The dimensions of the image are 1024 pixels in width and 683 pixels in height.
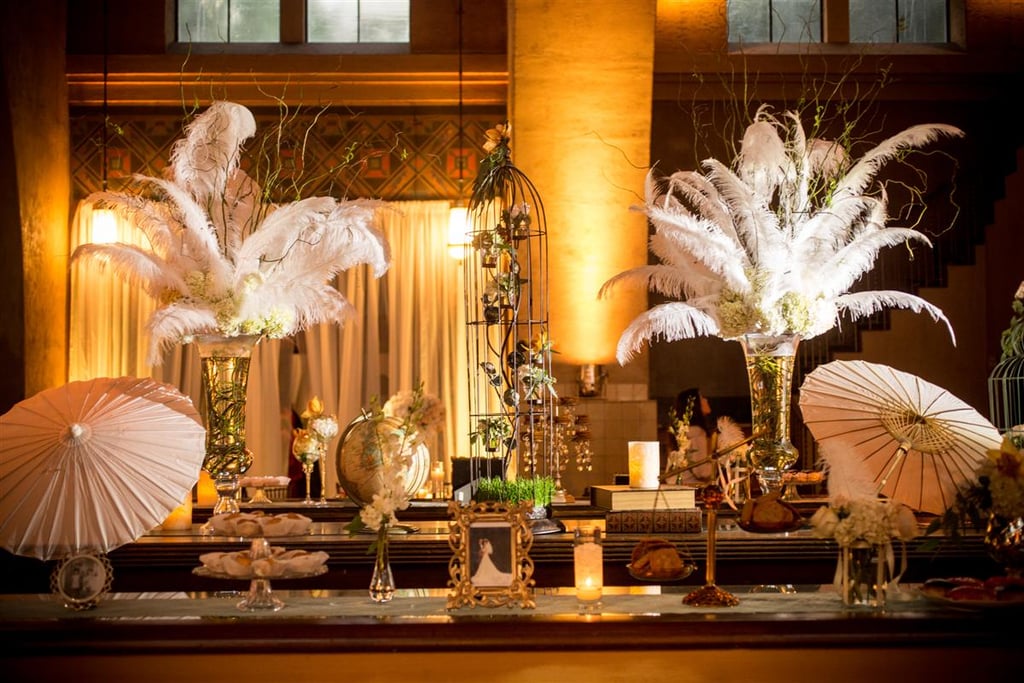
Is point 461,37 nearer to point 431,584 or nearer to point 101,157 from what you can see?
point 101,157

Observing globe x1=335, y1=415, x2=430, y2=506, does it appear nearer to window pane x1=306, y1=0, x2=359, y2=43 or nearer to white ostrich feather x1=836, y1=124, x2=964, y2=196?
white ostrich feather x1=836, y1=124, x2=964, y2=196

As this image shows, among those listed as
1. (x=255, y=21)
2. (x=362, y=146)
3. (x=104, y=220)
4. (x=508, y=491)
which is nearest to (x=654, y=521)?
(x=508, y=491)

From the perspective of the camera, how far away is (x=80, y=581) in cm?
337

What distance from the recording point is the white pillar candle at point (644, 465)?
15.5ft

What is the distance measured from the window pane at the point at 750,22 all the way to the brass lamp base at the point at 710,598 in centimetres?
872

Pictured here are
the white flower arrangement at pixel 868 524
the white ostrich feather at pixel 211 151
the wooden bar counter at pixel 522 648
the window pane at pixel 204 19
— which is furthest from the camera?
the window pane at pixel 204 19

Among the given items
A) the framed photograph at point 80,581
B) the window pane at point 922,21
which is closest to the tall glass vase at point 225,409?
the framed photograph at point 80,581

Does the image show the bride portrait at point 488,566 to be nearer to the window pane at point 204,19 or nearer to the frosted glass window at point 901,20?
the window pane at point 204,19

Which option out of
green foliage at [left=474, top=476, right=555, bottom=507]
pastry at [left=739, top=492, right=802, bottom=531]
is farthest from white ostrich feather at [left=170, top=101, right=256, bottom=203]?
pastry at [left=739, top=492, right=802, bottom=531]

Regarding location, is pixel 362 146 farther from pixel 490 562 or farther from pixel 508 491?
pixel 490 562

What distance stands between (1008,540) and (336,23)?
860 cm

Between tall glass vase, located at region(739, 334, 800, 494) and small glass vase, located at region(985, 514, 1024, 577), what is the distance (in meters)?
1.27

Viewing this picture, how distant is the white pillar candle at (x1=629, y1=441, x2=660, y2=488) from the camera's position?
472cm

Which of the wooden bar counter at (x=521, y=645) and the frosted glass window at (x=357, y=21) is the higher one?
the frosted glass window at (x=357, y=21)
